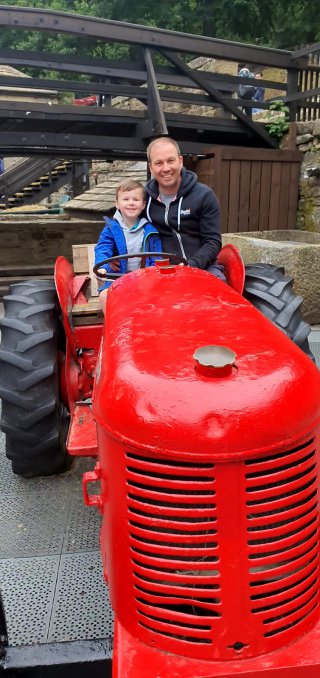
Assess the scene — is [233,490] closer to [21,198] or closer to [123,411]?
[123,411]

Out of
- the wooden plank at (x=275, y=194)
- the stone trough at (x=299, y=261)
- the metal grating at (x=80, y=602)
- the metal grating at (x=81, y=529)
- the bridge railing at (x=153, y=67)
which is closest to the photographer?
the metal grating at (x=80, y=602)

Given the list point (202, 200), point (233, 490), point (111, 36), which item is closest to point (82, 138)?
point (111, 36)

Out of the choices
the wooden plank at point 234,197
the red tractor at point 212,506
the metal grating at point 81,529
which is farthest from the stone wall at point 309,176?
the red tractor at point 212,506

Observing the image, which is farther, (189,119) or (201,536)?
(189,119)

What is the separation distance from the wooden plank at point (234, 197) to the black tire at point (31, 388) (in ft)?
18.2

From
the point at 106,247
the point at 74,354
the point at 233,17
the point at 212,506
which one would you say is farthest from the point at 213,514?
the point at 233,17

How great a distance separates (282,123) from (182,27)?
18184 mm

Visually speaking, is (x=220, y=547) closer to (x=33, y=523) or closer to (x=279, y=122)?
(x=33, y=523)

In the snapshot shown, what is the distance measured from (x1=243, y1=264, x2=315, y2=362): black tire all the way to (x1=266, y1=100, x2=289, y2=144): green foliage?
603 cm

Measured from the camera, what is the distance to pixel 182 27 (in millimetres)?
23656

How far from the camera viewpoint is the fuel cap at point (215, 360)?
51.0 inches

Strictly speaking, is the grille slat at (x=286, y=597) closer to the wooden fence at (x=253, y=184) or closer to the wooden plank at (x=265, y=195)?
the wooden fence at (x=253, y=184)

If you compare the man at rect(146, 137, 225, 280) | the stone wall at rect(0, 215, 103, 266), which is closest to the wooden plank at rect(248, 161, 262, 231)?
the stone wall at rect(0, 215, 103, 266)

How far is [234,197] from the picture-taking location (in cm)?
815
